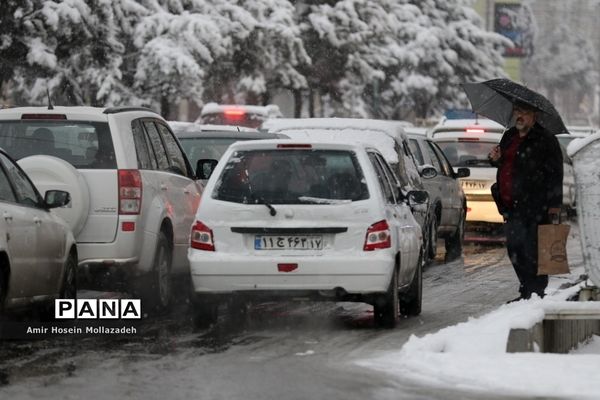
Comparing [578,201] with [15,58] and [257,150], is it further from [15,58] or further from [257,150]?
[15,58]

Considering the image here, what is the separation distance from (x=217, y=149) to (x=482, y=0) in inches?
3883

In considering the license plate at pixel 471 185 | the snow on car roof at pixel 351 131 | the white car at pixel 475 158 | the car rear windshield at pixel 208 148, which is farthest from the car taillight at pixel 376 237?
the license plate at pixel 471 185

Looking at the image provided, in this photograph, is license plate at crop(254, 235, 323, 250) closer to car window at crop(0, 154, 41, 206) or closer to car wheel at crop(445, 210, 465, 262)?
car window at crop(0, 154, 41, 206)

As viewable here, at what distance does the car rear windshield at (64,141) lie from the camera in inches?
528

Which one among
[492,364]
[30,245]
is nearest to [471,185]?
[30,245]

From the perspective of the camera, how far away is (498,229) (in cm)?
2641

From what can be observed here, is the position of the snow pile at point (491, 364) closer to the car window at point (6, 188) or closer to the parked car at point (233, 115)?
the car window at point (6, 188)

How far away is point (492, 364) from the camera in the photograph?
9.80 meters

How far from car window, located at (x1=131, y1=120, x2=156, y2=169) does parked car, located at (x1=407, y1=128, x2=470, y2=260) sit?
8003 mm

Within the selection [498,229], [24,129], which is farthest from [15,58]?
[24,129]

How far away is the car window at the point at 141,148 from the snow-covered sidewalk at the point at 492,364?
3688mm

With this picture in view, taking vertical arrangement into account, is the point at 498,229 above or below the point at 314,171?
below

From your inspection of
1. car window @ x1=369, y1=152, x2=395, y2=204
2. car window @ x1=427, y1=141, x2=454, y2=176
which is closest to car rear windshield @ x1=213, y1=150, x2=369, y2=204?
car window @ x1=369, y1=152, x2=395, y2=204

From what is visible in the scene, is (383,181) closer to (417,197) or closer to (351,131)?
(417,197)
